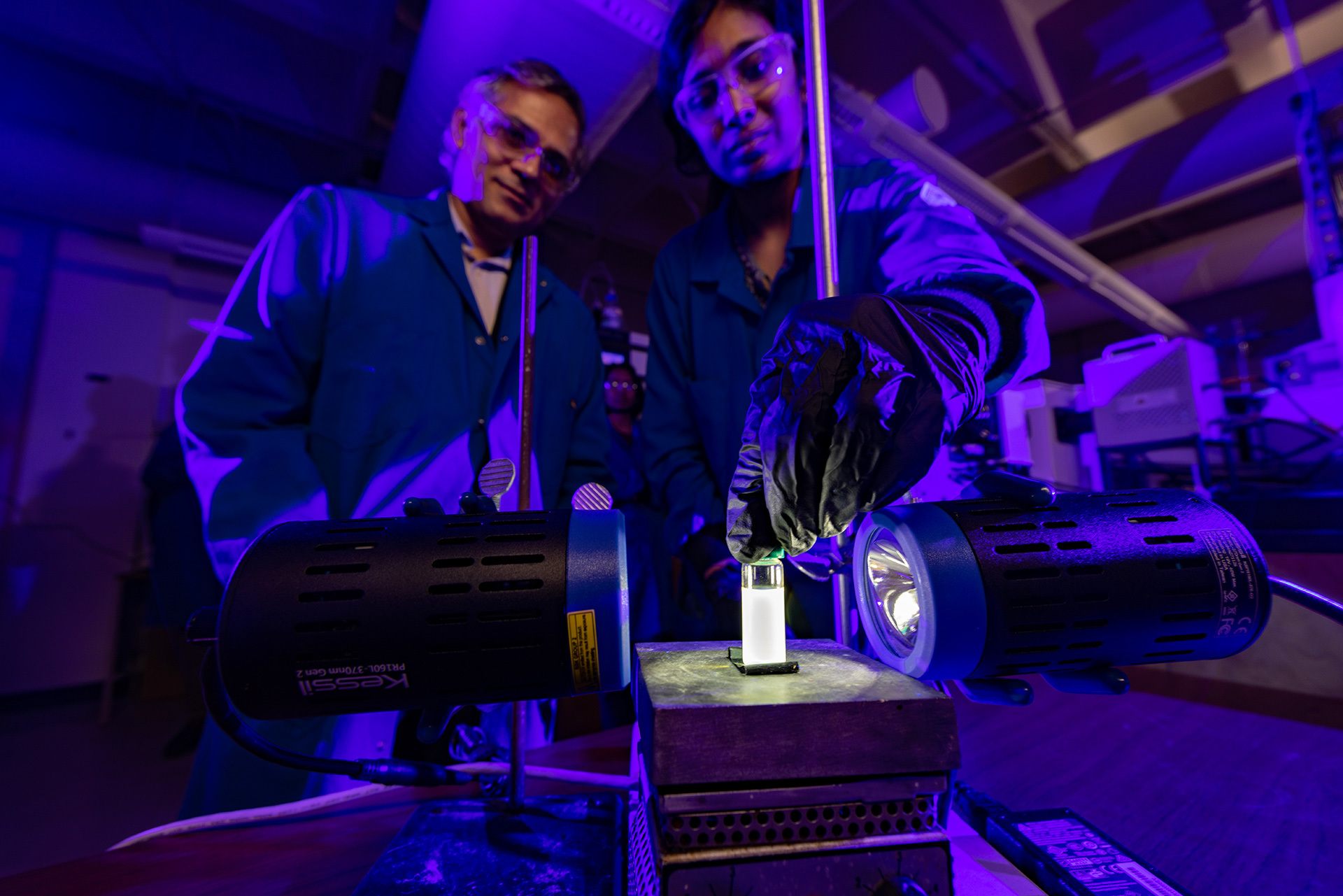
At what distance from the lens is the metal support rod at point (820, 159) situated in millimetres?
666

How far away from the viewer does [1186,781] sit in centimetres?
72

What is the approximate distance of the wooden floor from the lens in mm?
550

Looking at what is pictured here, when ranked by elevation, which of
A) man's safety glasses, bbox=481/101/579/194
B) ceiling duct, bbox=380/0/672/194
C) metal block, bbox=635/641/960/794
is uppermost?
ceiling duct, bbox=380/0/672/194

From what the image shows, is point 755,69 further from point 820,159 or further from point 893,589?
point 893,589

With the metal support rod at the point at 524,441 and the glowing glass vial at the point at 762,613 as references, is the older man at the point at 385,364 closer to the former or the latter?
the metal support rod at the point at 524,441

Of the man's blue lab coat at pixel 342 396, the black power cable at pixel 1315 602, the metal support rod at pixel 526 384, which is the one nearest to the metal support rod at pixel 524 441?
the metal support rod at pixel 526 384

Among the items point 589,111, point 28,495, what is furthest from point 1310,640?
point 28,495

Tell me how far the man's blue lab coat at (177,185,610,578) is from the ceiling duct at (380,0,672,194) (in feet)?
4.21

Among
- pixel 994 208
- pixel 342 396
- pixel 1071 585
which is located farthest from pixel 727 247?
pixel 994 208

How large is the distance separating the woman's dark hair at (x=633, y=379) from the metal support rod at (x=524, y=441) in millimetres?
1693

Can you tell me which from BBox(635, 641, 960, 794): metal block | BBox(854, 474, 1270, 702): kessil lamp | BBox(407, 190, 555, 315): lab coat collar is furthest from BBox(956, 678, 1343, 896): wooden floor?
BBox(407, 190, 555, 315): lab coat collar

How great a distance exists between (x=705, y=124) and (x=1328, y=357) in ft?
7.26

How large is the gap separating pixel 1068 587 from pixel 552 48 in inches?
98.9

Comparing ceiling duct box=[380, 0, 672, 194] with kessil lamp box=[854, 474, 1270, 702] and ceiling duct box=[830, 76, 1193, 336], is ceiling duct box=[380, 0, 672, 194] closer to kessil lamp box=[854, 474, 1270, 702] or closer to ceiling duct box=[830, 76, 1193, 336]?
ceiling duct box=[830, 76, 1193, 336]
